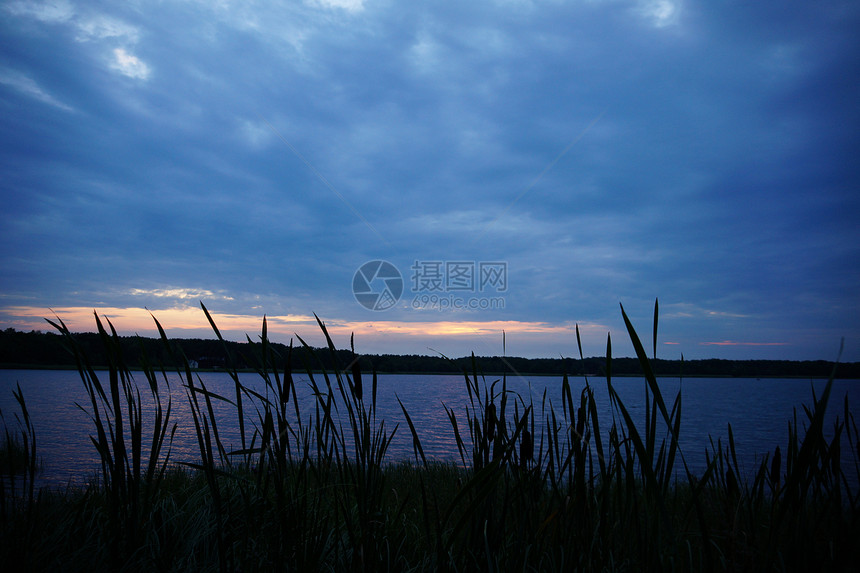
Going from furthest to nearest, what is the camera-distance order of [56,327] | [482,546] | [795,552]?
[482,546]
[56,327]
[795,552]

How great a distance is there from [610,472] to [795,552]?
2.38 ft

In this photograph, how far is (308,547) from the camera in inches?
85.4

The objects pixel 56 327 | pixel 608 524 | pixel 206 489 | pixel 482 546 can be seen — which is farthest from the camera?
pixel 206 489

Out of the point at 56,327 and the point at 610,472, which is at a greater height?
the point at 56,327

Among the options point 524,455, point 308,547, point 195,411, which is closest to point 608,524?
point 524,455

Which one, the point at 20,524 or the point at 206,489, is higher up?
the point at 20,524

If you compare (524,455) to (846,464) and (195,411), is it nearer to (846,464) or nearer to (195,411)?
(195,411)

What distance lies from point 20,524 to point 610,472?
2.93m

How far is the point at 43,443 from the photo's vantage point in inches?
825

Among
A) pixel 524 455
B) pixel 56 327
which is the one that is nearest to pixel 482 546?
pixel 524 455

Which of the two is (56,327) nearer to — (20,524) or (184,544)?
(20,524)

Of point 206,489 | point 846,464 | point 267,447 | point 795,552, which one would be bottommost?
point 846,464

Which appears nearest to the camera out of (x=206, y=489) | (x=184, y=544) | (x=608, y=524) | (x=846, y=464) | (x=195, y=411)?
(x=195, y=411)

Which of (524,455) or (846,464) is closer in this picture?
(524,455)
